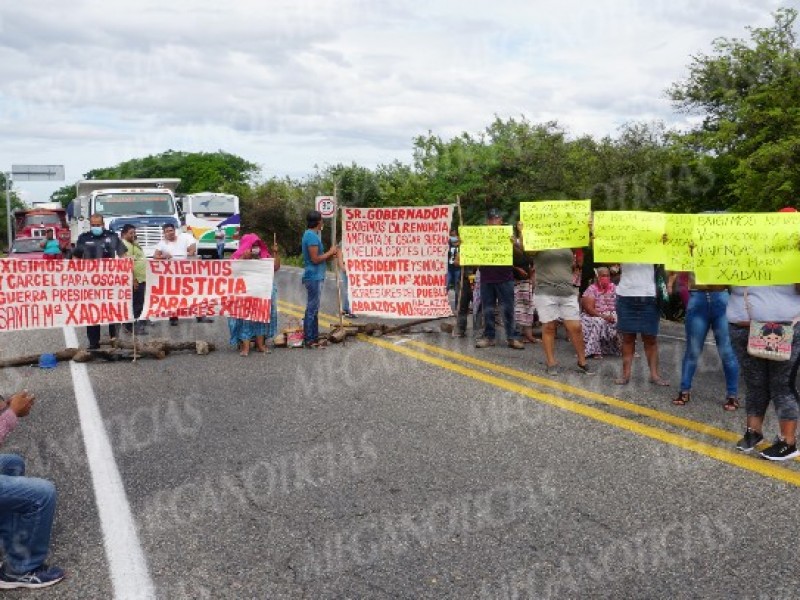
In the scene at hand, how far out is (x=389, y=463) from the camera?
18.6 ft

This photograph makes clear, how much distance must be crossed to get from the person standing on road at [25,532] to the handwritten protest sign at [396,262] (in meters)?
8.22

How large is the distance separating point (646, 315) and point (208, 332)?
707cm

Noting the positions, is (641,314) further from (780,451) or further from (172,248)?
(172,248)

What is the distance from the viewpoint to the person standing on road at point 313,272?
428 inches

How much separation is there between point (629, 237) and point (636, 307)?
0.71m

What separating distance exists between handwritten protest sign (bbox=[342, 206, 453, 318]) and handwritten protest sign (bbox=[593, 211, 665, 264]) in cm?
414

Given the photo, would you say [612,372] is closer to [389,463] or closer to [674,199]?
[389,463]

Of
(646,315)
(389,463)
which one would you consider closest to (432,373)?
(646,315)

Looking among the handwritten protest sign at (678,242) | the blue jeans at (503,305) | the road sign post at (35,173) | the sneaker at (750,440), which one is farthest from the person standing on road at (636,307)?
the road sign post at (35,173)

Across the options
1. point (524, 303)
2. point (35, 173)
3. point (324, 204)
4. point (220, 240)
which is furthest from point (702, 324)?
point (35, 173)

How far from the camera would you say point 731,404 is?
7191mm

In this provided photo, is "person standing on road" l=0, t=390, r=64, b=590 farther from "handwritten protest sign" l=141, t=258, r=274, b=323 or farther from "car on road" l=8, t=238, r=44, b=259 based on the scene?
"car on road" l=8, t=238, r=44, b=259

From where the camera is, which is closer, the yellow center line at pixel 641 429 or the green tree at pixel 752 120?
the yellow center line at pixel 641 429

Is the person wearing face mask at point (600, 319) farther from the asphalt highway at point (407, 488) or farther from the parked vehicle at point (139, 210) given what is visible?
the parked vehicle at point (139, 210)
